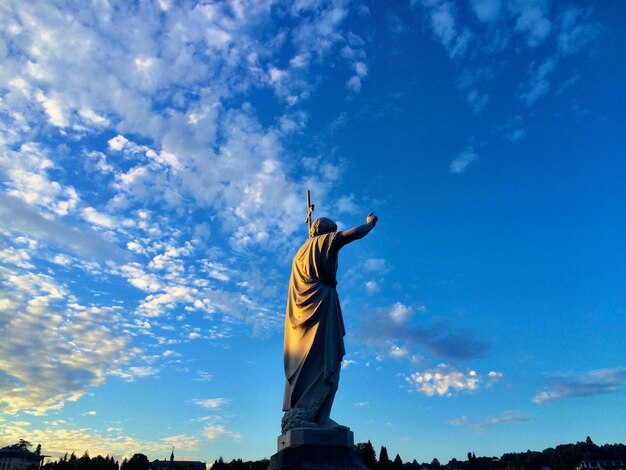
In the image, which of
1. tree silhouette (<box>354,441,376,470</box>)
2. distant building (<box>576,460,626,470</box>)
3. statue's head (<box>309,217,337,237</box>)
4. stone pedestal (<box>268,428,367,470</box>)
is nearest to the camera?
stone pedestal (<box>268,428,367,470</box>)

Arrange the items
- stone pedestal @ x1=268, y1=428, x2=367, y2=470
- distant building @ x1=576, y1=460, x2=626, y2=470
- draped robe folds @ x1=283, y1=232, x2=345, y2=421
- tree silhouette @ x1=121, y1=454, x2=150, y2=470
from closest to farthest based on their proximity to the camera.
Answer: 1. stone pedestal @ x1=268, y1=428, x2=367, y2=470
2. draped robe folds @ x1=283, y1=232, x2=345, y2=421
3. tree silhouette @ x1=121, y1=454, x2=150, y2=470
4. distant building @ x1=576, y1=460, x2=626, y2=470

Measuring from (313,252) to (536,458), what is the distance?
115m

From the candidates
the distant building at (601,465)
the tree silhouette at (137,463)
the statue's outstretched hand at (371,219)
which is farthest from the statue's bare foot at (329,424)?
the distant building at (601,465)

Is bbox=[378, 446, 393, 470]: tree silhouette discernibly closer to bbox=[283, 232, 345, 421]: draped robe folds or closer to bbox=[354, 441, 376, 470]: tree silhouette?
bbox=[354, 441, 376, 470]: tree silhouette

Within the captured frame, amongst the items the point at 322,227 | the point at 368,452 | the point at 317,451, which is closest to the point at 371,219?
the point at 322,227

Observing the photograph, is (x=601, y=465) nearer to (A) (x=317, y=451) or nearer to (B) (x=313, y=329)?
(B) (x=313, y=329)

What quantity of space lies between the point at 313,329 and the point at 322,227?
2.54 metres

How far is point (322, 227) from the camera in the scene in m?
10.9

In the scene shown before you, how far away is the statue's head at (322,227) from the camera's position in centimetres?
1086

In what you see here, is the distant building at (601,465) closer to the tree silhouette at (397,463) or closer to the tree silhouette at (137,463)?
the tree silhouette at (397,463)

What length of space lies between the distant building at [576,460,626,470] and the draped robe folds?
104m

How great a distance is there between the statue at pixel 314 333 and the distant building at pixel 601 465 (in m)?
104

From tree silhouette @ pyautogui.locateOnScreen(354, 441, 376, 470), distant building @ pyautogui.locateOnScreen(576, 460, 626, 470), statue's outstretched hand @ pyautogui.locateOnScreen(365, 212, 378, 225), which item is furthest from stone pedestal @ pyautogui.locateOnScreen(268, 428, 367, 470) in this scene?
distant building @ pyautogui.locateOnScreen(576, 460, 626, 470)

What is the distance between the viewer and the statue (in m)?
8.77
